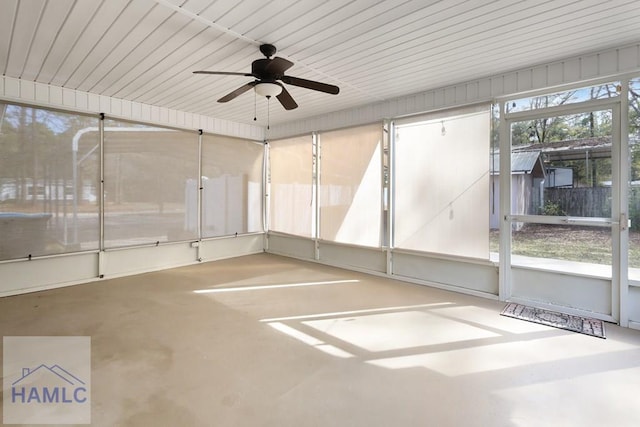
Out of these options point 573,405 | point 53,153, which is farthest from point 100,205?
point 573,405

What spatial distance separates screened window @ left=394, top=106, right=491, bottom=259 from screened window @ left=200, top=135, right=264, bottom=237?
3.22 meters

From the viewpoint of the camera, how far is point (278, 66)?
2.76 m

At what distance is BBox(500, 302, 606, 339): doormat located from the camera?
3.00m

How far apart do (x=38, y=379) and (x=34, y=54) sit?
315 centimetres

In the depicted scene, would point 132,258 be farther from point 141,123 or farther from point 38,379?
point 38,379

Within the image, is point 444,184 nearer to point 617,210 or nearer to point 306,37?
point 617,210

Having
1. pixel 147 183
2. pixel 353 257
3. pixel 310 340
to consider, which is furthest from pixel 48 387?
pixel 353 257

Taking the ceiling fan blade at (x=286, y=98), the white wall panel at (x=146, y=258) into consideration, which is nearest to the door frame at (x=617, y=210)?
the ceiling fan blade at (x=286, y=98)

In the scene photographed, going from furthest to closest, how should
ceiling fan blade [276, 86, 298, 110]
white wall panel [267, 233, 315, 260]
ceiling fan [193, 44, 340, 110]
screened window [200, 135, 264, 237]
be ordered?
white wall panel [267, 233, 315, 260] < screened window [200, 135, 264, 237] < ceiling fan blade [276, 86, 298, 110] < ceiling fan [193, 44, 340, 110]

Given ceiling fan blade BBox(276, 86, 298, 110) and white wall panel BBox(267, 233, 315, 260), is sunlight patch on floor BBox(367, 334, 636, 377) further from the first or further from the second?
white wall panel BBox(267, 233, 315, 260)

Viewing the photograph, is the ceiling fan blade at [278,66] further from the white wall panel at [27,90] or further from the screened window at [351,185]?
the white wall panel at [27,90]

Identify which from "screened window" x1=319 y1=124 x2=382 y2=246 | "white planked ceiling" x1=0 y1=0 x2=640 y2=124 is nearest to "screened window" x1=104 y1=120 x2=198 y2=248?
"white planked ceiling" x1=0 y1=0 x2=640 y2=124

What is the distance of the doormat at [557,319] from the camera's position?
3.00 metres

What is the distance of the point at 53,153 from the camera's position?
4191 millimetres
